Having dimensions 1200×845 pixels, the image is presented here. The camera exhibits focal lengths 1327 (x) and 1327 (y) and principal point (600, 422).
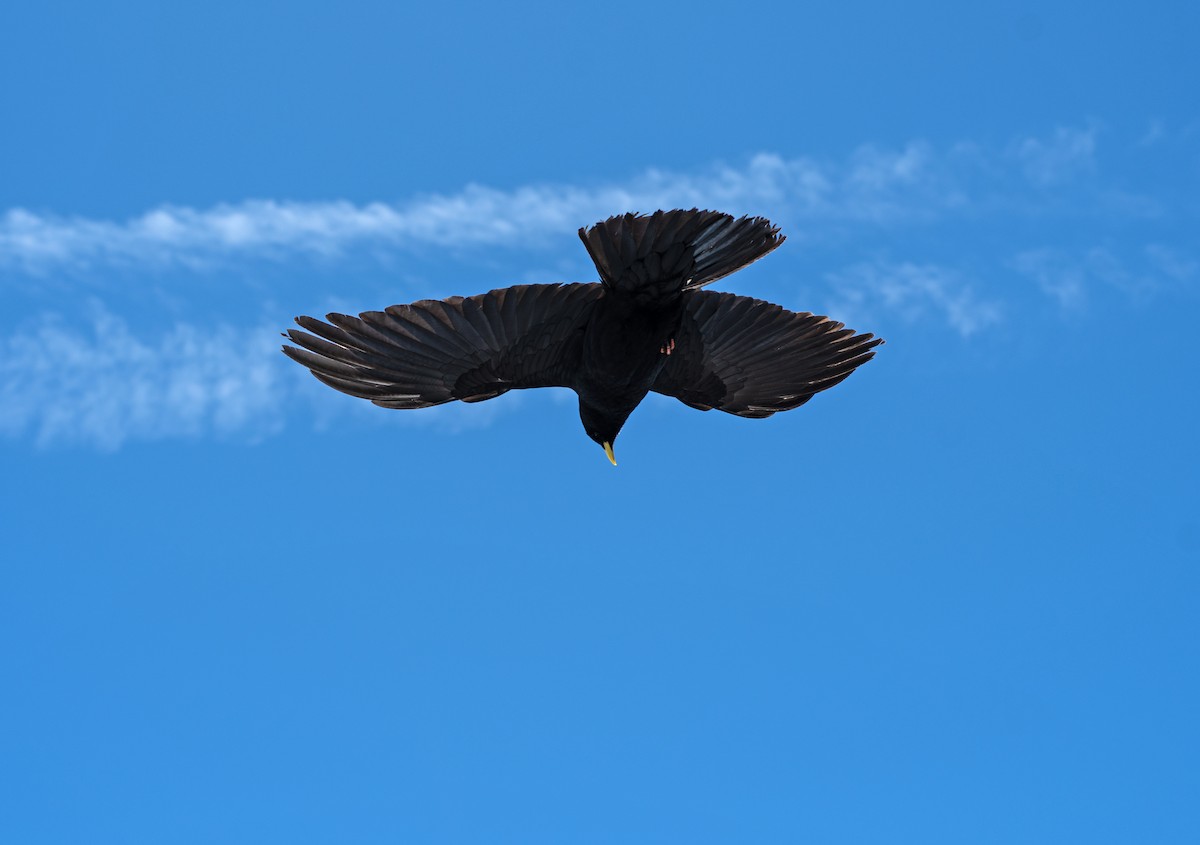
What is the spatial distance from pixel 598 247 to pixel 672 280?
2.15ft

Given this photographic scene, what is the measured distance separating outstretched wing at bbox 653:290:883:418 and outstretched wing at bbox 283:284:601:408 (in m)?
1.10

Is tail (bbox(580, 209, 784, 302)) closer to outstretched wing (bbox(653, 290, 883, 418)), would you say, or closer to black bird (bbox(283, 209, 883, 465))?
black bird (bbox(283, 209, 883, 465))

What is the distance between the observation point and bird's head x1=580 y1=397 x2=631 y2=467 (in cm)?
1177

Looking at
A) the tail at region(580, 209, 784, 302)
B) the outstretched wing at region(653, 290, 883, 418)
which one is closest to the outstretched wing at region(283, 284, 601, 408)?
the tail at region(580, 209, 784, 302)

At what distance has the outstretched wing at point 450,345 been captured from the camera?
10812 mm

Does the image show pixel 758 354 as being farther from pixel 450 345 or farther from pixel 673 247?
pixel 450 345

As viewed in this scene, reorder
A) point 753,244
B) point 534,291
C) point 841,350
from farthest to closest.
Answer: point 841,350, point 534,291, point 753,244

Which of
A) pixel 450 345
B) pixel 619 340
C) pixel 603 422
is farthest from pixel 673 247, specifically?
pixel 603 422

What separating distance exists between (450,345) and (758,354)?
2780 millimetres

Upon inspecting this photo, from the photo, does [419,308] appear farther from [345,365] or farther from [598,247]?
[598,247]

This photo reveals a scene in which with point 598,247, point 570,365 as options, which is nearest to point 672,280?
point 598,247

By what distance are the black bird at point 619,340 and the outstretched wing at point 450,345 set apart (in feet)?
0.03

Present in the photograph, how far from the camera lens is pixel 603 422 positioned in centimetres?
1195

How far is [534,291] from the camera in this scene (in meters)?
10.8
